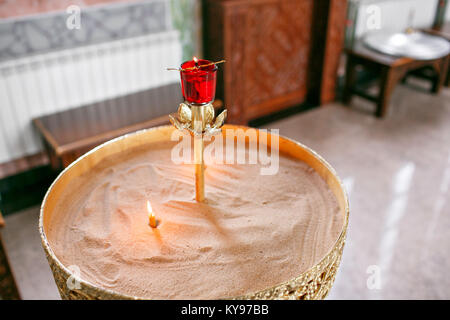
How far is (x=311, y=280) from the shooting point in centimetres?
61

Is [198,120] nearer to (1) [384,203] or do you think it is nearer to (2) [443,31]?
(1) [384,203]

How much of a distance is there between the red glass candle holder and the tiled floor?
1576 millimetres

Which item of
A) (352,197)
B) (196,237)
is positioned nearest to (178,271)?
(196,237)

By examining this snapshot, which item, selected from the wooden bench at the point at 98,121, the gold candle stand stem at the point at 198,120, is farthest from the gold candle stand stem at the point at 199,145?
the wooden bench at the point at 98,121

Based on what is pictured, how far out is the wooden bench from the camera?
233 cm

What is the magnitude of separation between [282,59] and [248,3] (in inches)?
27.3

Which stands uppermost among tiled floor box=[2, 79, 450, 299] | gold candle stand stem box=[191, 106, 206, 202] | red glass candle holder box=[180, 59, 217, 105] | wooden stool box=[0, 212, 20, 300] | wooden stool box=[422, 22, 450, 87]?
red glass candle holder box=[180, 59, 217, 105]

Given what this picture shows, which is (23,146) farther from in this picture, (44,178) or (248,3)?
(248,3)

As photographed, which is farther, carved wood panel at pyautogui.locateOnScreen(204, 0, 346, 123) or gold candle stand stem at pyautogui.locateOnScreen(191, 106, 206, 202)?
carved wood panel at pyautogui.locateOnScreen(204, 0, 346, 123)

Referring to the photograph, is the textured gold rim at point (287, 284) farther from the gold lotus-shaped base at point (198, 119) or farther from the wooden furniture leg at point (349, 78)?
the wooden furniture leg at point (349, 78)

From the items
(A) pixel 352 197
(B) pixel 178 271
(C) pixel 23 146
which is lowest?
(A) pixel 352 197

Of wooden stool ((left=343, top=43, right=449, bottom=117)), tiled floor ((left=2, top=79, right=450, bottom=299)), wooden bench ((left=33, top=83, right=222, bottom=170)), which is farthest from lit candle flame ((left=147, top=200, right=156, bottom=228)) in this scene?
wooden stool ((left=343, top=43, right=449, bottom=117))

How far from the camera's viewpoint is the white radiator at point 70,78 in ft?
7.99

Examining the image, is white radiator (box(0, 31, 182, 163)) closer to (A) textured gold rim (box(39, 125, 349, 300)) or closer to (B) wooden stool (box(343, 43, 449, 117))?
(B) wooden stool (box(343, 43, 449, 117))
